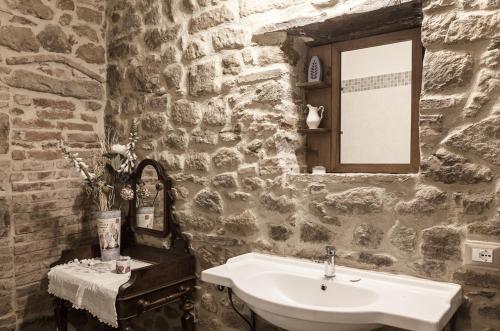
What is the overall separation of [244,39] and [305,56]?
37 centimetres

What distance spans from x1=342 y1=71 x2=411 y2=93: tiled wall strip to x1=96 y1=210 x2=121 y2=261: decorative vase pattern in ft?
5.41

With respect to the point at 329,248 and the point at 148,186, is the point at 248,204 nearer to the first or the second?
the point at 329,248

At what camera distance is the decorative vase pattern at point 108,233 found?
249 centimetres

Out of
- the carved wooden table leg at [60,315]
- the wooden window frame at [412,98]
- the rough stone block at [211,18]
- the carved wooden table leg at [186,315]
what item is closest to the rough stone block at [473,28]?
the wooden window frame at [412,98]

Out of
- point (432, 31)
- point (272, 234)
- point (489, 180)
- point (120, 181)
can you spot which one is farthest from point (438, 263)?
point (120, 181)

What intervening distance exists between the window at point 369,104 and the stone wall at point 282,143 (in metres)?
0.17

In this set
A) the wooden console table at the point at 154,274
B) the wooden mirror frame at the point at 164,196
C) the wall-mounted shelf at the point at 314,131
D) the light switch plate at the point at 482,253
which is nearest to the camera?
the light switch plate at the point at 482,253

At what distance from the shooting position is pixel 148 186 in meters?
2.67

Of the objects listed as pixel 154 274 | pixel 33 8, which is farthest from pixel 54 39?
pixel 154 274

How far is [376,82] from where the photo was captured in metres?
2.02

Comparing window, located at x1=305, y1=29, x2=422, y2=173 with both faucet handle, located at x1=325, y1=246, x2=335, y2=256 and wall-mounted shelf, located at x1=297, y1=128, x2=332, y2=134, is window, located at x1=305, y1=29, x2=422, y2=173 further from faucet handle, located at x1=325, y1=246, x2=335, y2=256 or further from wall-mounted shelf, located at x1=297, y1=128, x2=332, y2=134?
faucet handle, located at x1=325, y1=246, x2=335, y2=256

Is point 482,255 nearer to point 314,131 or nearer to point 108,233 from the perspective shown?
point 314,131

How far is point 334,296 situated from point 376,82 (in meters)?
1.10

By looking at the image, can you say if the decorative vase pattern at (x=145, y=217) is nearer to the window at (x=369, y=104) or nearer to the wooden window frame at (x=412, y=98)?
the window at (x=369, y=104)
